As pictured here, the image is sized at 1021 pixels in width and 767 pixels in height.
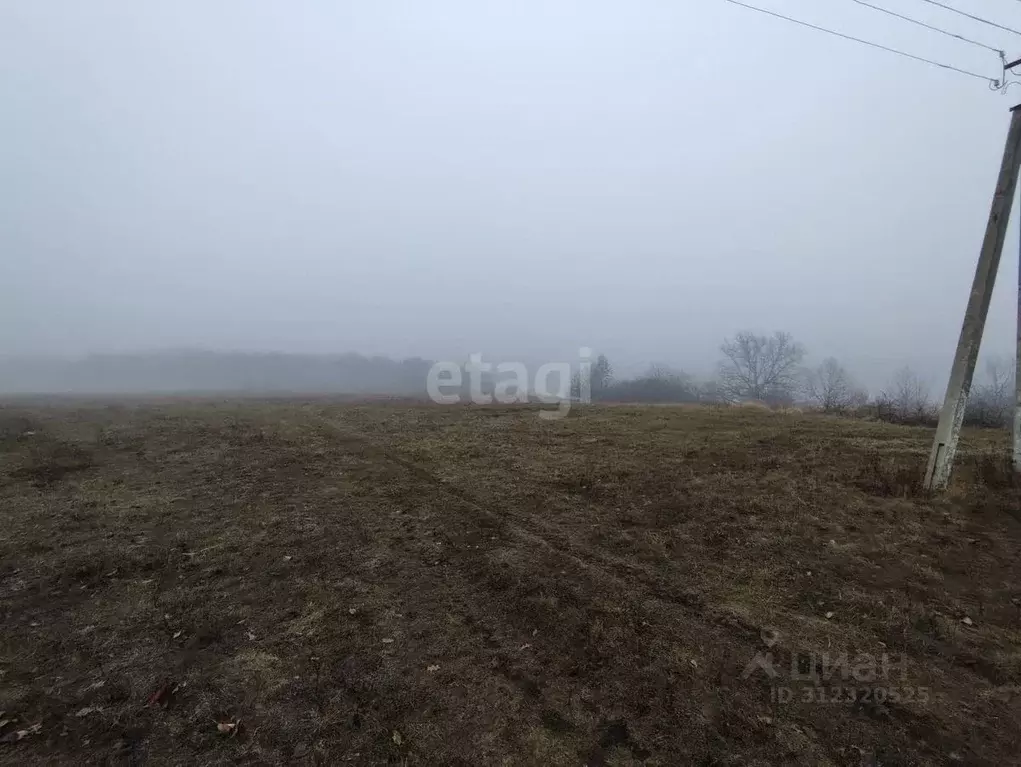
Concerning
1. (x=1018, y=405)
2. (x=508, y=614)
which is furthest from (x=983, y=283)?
(x=508, y=614)

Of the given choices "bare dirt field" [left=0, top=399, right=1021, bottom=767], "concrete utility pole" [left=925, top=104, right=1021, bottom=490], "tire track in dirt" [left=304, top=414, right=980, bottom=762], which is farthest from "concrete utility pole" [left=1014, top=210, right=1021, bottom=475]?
"tire track in dirt" [left=304, top=414, right=980, bottom=762]

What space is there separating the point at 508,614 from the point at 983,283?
24.8 feet

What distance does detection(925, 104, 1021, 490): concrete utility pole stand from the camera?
6.24m

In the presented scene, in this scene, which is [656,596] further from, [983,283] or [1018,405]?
[1018,405]

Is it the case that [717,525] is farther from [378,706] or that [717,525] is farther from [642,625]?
[378,706]

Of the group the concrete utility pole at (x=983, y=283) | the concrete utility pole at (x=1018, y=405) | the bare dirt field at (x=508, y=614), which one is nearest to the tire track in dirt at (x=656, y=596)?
the bare dirt field at (x=508, y=614)

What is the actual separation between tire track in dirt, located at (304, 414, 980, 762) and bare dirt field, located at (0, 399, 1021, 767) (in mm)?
23

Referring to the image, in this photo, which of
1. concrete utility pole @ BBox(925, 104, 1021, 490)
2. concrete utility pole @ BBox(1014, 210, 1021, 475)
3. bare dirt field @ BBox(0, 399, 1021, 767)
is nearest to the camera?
bare dirt field @ BBox(0, 399, 1021, 767)

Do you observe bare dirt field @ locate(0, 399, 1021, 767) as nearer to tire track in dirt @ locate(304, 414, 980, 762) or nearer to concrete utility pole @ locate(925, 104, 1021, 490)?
tire track in dirt @ locate(304, 414, 980, 762)

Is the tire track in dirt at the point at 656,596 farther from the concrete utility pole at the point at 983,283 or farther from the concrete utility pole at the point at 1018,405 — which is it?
the concrete utility pole at the point at 1018,405

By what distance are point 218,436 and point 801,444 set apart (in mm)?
12628

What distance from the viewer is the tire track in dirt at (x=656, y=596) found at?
2.81 meters

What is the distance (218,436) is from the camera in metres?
10.4

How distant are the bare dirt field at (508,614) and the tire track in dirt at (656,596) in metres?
0.02
